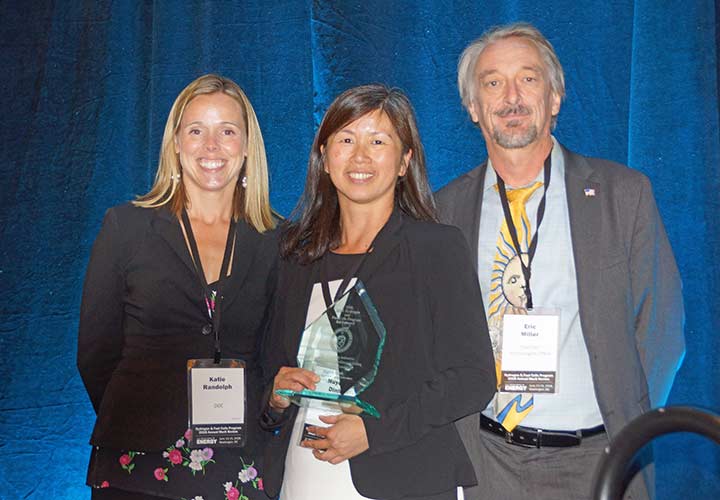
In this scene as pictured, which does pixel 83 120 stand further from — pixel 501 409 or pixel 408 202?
pixel 501 409

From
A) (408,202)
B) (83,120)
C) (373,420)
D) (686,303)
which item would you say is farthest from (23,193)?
(686,303)

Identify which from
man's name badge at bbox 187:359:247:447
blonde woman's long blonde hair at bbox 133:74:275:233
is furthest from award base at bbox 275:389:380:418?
blonde woman's long blonde hair at bbox 133:74:275:233

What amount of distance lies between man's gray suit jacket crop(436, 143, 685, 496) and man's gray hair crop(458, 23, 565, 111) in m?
0.37

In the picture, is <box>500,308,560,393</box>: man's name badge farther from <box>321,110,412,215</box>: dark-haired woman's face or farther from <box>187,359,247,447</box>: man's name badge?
<box>187,359,247,447</box>: man's name badge

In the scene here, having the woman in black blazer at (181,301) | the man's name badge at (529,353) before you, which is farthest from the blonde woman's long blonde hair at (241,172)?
the man's name badge at (529,353)

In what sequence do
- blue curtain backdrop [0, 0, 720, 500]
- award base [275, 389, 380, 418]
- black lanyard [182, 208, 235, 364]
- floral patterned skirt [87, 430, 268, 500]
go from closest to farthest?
1. award base [275, 389, 380, 418]
2. floral patterned skirt [87, 430, 268, 500]
3. black lanyard [182, 208, 235, 364]
4. blue curtain backdrop [0, 0, 720, 500]

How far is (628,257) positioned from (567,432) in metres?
0.51

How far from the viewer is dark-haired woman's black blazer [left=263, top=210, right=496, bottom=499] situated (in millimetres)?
1900

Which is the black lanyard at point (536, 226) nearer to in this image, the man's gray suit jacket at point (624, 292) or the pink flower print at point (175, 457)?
the man's gray suit jacket at point (624, 292)

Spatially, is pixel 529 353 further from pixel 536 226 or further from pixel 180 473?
pixel 180 473

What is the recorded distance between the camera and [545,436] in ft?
7.43

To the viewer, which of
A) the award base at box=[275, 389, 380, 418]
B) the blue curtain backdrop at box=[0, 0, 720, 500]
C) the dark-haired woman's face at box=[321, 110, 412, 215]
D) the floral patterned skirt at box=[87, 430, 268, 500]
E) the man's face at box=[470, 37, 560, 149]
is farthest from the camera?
the blue curtain backdrop at box=[0, 0, 720, 500]

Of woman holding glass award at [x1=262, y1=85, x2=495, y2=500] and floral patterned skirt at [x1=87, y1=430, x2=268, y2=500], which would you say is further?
floral patterned skirt at [x1=87, y1=430, x2=268, y2=500]

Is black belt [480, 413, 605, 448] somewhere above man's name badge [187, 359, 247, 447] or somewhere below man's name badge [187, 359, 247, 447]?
below
